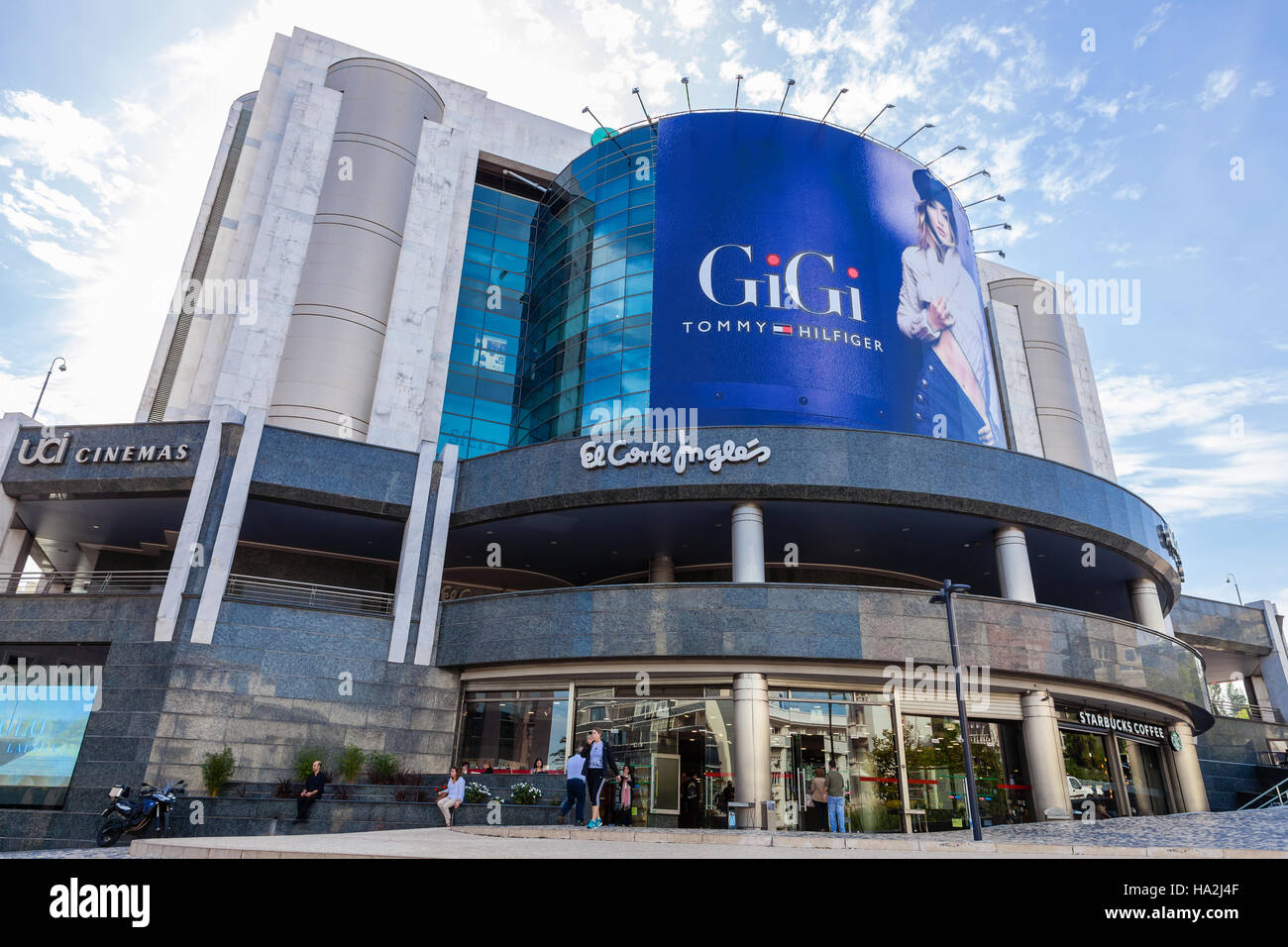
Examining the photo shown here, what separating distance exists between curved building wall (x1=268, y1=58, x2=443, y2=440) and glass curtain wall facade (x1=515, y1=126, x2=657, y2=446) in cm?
764

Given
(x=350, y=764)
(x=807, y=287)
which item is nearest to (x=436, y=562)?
(x=350, y=764)

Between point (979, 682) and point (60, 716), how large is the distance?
27.6m

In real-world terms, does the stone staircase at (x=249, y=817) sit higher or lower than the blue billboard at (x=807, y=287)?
lower

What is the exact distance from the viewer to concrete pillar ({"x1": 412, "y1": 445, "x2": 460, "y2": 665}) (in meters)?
27.5

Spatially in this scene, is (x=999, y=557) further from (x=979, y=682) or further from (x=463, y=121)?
(x=463, y=121)

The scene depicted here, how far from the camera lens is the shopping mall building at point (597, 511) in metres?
24.4

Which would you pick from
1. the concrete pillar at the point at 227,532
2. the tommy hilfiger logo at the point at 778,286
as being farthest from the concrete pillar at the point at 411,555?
the tommy hilfiger logo at the point at 778,286

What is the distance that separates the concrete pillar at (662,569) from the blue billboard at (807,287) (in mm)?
6236

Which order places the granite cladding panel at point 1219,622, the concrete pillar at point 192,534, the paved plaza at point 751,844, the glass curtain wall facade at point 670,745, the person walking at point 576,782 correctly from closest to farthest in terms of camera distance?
the paved plaza at point 751,844
the person walking at point 576,782
the glass curtain wall facade at point 670,745
the concrete pillar at point 192,534
the granite cladding panel at point 1219,622

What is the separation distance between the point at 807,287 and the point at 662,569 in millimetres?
13971

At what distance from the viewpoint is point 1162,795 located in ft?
96.1

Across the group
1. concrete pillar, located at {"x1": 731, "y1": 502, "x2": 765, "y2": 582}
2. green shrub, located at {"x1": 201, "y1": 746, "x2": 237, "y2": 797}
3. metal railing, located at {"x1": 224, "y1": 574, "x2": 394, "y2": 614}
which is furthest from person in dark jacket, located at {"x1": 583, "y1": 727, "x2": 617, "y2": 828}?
metal railing, located at {"x1": 224, "y1": 574, "x2": 394, "y2": 614}

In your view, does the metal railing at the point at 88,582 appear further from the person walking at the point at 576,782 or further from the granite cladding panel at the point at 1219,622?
the granite cladding panel at the point at 1219,622
